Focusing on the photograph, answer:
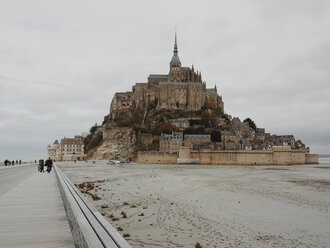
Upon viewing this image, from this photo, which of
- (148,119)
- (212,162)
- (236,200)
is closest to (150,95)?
(148,119)

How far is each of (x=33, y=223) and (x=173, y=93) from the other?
8177cm

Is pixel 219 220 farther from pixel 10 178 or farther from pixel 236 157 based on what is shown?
pixel 236 157

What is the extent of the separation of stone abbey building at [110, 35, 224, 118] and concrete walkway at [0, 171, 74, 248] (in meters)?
78.2

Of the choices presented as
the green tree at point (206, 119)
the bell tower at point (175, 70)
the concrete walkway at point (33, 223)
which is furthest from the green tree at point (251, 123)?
the concrete walkway at point (33, 223)

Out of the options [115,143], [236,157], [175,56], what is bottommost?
[236,157]

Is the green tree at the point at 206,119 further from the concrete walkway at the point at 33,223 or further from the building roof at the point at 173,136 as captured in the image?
the concrete walkway at the point at 33,223

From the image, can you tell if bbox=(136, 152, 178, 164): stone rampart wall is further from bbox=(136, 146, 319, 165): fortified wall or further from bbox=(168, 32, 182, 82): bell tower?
bbox=(168, 32, 182, 82): bell tower

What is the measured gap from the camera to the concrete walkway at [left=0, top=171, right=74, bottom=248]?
4691 millimetres

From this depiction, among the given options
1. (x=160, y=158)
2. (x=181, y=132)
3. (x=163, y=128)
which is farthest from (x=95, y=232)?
(x=163, y=128)

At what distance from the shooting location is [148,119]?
84.9 metres

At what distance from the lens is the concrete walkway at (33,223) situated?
4.69 meters

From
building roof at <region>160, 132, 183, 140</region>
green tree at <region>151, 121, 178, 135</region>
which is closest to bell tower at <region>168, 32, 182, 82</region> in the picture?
green tree at <region>151, 121, 178, 135</region>

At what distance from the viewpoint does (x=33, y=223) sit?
5836mm

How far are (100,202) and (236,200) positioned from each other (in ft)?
19.6
